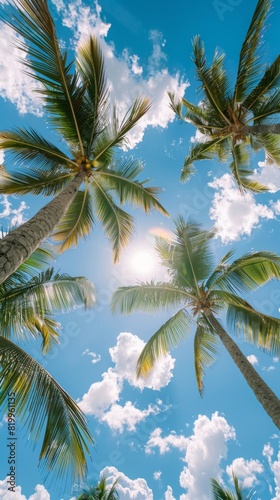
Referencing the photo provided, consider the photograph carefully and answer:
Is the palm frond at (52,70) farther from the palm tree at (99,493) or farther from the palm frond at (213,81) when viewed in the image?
the palm tree at (99,493)

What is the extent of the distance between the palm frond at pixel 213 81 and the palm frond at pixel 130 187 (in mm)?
3229

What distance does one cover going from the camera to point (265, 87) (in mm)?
8734

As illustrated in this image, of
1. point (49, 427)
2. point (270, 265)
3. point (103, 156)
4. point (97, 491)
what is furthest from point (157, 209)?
point (97, 491)

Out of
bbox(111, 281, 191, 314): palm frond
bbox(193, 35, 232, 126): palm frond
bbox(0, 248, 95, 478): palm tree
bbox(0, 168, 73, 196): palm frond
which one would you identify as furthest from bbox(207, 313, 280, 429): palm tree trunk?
bbox(193, 35, 232, 126): palm frond

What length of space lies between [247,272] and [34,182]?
6.28 metres

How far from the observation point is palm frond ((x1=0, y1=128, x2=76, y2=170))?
23.1 ft

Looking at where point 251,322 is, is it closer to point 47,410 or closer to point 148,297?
point 148,297

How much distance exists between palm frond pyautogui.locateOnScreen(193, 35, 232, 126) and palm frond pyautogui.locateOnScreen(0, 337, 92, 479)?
8.53 meters

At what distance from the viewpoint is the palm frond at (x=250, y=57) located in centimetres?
714

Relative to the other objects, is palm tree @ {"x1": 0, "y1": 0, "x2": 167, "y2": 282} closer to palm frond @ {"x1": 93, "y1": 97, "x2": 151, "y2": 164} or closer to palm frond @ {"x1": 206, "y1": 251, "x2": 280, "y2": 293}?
palm frond @ {"x1": 93, "y1": 97, "x2": 151, "y2": 164}

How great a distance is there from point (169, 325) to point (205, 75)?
7.60 meters

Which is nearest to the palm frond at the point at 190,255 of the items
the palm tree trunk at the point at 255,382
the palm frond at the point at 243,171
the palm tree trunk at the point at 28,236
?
the palm tree trunk at the point at 255,382

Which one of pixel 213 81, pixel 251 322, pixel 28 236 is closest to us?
pixel 28 236

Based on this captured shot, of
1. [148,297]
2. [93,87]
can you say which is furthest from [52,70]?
[148,297]
